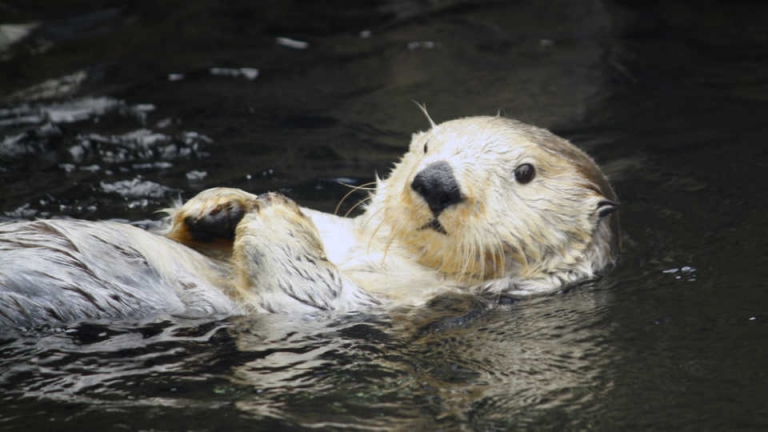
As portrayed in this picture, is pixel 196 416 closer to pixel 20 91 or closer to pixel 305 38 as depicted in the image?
pixel 20 91

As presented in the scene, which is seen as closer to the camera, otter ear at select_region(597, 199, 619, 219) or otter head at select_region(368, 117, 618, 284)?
otter head at select_region(368, 117, 618, 284)

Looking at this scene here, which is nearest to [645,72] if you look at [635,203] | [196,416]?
[635,203]

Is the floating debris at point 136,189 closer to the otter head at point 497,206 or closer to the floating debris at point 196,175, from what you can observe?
the floating debris at point 196,175

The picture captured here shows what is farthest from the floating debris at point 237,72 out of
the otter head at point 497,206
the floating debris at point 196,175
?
the otter head at point 497,206

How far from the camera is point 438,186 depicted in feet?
15.1

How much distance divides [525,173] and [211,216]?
1.66m

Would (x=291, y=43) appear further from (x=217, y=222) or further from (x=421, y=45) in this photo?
(x=217, y=222)

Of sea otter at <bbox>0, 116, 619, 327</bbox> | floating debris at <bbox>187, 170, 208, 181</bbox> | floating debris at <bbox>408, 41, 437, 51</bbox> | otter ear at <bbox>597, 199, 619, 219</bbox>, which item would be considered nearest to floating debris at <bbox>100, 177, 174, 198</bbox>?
floating debris at <bbox>187, 170, 208, 181</bbox>

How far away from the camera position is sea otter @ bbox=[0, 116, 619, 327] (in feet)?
13.7

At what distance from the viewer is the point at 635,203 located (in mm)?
6559

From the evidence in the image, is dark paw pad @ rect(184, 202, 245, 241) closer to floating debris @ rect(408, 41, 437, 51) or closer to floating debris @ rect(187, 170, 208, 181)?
floating debris @ rect(187, 170, 208, 181)

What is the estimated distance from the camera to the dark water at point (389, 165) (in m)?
3.82

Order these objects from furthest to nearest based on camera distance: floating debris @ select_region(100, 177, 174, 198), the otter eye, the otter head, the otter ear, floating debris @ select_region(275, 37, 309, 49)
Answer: floating debris @ select_region(275, 37, 309, 49), floating debris @ select_region(100, 177, 174, 198), the otter ear, the otter eye, the otter head

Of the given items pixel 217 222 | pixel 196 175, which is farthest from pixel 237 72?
pixel 217 222
